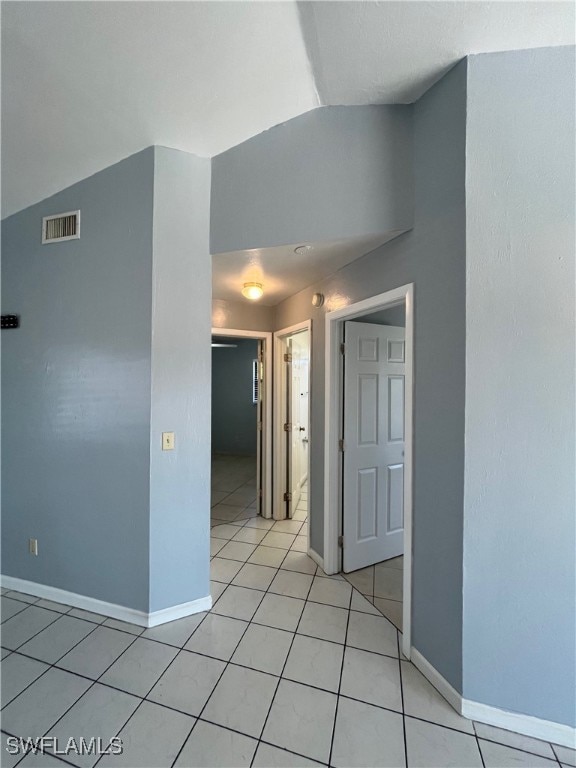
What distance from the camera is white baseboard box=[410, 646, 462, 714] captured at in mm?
1434

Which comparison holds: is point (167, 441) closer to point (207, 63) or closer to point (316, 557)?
point (316, 557)

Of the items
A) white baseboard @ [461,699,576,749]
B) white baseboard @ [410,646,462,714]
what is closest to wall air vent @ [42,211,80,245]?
white baseboard @ [410,646,462,714]

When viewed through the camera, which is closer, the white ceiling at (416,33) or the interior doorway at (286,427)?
the white ceiling at (416,33)

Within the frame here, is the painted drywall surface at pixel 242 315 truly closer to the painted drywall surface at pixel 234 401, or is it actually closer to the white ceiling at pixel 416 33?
the white ceiling at pixel 416 33

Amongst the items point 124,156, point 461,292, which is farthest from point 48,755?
point 124,156

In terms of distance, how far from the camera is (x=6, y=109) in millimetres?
1678

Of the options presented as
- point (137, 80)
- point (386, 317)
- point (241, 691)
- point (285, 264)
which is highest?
point (137, 80)

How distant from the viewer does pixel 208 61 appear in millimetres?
1507

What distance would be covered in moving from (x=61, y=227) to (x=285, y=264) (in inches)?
59.6

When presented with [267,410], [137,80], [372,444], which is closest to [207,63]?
[137,80]

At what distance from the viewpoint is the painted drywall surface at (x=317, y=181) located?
1775 mm

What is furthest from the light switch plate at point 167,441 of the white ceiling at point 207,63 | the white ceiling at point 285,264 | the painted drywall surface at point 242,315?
the painted drywall surface at point 242,315

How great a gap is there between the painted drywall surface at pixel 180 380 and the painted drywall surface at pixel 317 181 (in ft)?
0.53

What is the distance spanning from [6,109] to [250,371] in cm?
549
